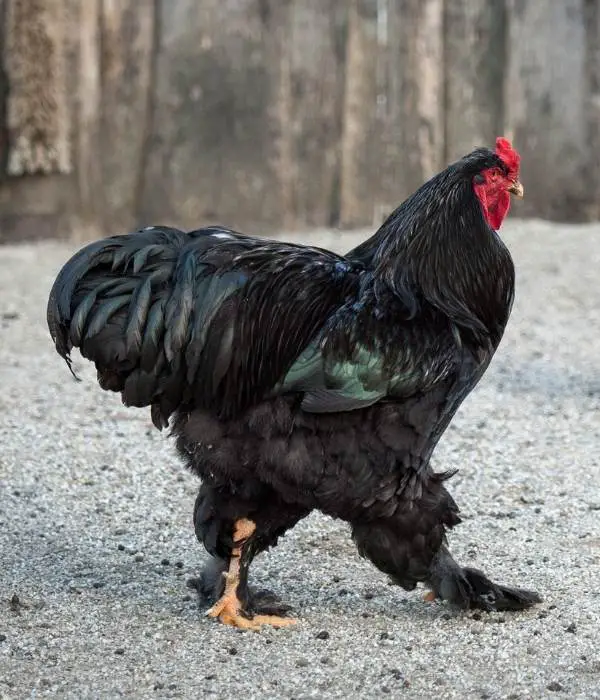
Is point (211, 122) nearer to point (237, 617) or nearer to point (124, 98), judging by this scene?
point (124, 98)

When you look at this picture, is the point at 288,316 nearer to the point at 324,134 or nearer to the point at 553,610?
the point at 553,610

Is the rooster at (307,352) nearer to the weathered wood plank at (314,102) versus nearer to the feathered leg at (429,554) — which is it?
the feathered leg at (429,554)

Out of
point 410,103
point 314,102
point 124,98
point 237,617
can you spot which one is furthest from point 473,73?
point 237,617

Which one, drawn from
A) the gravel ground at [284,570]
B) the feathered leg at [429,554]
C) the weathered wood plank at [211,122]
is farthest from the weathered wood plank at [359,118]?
the feathered leg at [429,554]

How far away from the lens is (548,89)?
40.3 feet

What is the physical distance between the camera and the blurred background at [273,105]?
11.3m

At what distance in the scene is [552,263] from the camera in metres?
11.3

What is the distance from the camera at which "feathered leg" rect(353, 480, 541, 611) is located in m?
4.82

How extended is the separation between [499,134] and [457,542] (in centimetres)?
728

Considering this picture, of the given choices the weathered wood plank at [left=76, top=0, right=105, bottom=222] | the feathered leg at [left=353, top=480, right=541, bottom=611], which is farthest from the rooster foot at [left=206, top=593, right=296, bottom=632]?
the weathered wood plank at [left=76, top=0, right=105, bottom=222]

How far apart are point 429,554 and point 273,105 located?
7513 millimetres

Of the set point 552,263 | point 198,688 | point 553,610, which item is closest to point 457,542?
point 553,610

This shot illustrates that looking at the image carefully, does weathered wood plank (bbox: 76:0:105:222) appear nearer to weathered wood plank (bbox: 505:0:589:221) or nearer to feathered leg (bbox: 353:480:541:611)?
weathered wood plank (bbox: 505:0:589:221)

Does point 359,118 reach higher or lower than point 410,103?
lower
